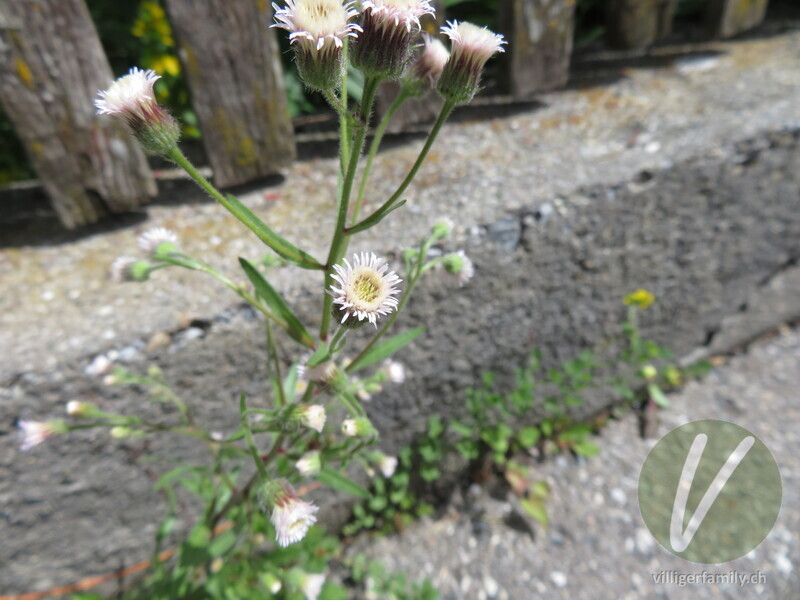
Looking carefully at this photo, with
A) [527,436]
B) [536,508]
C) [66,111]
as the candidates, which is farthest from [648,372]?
[66,111]

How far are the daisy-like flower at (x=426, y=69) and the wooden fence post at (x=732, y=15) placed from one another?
1601 mm

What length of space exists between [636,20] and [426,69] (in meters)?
1.27

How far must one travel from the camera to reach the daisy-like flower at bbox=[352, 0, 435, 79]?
1.95ft

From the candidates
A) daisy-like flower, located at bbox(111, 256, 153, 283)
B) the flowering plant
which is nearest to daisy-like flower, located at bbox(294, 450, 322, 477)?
the flowering plant

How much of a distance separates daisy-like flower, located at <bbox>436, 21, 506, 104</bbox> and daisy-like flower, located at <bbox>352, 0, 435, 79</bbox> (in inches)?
2.3

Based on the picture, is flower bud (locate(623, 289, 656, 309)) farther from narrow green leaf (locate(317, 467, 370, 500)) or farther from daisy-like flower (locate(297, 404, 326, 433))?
daisy-like flower (locate(297, 404, 326, 433))

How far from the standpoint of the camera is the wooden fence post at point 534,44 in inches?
58.7

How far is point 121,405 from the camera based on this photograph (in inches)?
45.6

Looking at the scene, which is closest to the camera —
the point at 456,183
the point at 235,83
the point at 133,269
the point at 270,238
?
the point at 270,238

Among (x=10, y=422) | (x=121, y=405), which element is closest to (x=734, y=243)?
(x=121, y=405)

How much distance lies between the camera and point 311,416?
0.77 meters

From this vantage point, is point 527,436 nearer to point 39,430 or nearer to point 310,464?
point 310,464

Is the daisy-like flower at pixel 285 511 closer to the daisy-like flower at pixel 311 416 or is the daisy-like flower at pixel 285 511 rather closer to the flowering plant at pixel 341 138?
A: the flowering plant at pixel 341 138

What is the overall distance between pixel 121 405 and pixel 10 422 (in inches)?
7.3
